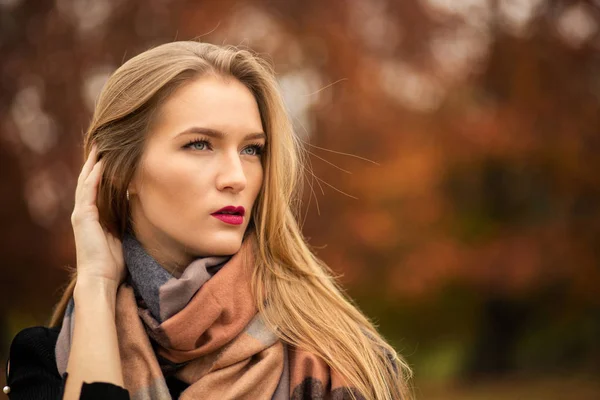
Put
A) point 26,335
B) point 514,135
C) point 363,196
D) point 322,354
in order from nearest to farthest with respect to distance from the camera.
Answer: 1. point 322,354
2. point 26,335
3. point 363,196
4. point 514,135

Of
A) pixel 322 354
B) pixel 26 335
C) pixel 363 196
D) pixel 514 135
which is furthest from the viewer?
pixel 514 135

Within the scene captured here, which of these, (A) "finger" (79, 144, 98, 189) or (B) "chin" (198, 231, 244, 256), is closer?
(B) "chin" (198, 231, 244, 256)

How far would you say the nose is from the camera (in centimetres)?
217

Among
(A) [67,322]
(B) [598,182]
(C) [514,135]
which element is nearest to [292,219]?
(A) [67,322]

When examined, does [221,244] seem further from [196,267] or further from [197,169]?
[197,169]

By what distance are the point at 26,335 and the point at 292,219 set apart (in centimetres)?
93

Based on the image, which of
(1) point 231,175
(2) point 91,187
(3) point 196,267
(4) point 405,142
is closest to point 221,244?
(3) point 196,267

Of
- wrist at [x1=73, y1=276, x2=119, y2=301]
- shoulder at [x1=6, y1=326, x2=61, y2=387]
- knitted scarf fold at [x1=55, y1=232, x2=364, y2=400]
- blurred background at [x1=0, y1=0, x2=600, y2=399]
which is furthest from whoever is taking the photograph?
blurred background at [x1=0, y1=0, x2=600, y2=399]

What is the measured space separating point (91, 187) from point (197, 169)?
0.39 meters

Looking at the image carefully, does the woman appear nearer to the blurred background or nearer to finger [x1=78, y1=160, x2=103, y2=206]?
finger [x1=78, y1=160, x2=103, y2=206]

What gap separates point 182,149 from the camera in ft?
7.17

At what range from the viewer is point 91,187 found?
231 centimetres

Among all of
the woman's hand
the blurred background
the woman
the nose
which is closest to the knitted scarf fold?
the woman

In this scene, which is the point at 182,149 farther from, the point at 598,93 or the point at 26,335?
the point at 598,93
